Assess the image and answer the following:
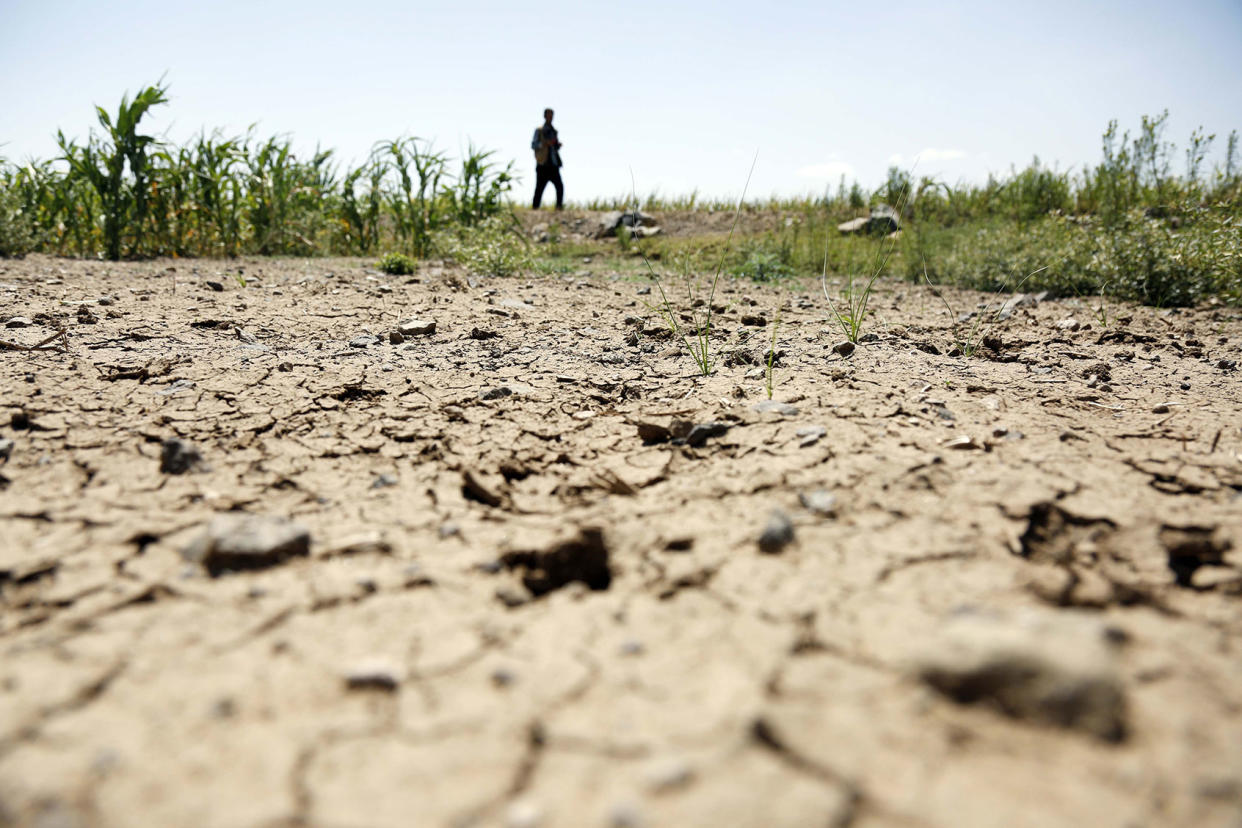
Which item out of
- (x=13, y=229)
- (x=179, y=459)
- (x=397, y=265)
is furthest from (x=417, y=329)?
(x=13, y=229)

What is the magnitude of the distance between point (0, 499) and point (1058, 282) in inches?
254

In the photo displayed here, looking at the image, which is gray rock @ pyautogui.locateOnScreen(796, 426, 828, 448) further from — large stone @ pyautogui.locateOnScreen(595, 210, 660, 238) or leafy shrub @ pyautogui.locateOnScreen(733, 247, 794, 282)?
large stone @ pyautogui.locateOnScreen(595, 210, 660, 238)

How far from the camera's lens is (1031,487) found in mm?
Answer: 1755

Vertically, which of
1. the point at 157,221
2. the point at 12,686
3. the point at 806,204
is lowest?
the point at 12,686

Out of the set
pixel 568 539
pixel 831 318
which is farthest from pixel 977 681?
pixel 831 318

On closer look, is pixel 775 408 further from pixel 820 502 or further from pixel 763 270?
pixel 763 270

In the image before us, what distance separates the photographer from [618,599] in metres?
1.38

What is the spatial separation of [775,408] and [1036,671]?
1397 mm

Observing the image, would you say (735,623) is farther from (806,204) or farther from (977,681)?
(806,204)

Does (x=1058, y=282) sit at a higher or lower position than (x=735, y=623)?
higher

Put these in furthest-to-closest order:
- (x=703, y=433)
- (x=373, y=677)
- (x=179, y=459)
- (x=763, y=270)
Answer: (x=763, y=270) → (x=703, y=433) → (x=179, y=459) → (x=373, y=677)

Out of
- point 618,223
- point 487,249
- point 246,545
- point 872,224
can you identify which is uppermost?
point 618,223

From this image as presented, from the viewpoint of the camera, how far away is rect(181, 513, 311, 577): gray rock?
4.78ft

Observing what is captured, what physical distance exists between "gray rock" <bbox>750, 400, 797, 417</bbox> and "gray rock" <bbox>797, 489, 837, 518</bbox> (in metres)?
0.56
